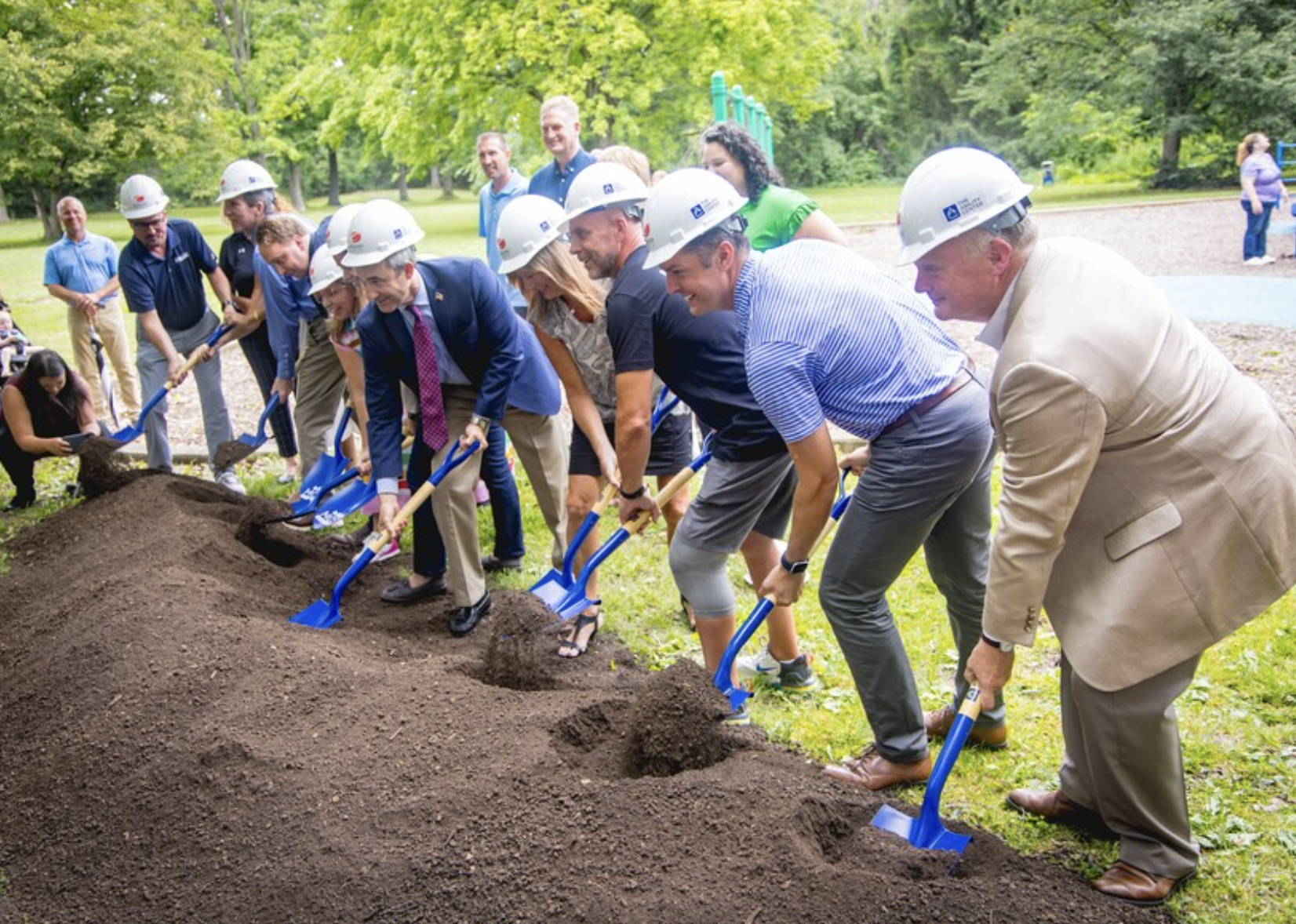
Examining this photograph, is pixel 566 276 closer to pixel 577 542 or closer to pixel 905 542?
pixel 577 542

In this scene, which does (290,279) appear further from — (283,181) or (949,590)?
(283,181)

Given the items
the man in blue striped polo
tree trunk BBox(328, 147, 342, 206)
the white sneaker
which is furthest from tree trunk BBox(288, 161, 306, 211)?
the man in blue striped polo

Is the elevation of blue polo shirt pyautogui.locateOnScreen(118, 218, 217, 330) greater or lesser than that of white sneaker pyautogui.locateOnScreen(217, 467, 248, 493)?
greater

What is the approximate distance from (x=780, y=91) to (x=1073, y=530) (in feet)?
78.5

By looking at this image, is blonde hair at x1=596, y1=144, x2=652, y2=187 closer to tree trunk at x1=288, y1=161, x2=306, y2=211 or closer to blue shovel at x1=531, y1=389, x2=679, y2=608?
blue shovel at x1=531, y1=389, x2=679, y2=608

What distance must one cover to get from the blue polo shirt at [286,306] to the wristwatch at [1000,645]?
4.33 meters

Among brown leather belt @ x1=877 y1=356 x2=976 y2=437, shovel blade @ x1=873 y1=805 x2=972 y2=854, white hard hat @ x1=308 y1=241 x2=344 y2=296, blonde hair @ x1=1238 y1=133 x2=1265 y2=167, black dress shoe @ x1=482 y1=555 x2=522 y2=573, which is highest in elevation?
white hard hat @ x1=308 y1=241 x2=344 y2=296

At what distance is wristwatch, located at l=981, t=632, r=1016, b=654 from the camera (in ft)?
8.88

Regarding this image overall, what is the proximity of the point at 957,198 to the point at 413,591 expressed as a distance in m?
3.69

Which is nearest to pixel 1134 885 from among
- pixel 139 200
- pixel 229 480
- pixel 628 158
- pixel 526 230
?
pixel 526 230

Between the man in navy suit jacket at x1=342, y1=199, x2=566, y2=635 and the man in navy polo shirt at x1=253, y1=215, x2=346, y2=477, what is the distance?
1273 millimetres

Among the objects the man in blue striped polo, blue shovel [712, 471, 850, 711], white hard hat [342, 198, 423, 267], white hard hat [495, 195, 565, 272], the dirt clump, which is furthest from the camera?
white hard hat [342, 198, 423, 267]

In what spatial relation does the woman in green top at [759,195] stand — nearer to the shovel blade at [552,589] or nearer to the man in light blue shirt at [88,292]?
the shovel blade at [552,589]

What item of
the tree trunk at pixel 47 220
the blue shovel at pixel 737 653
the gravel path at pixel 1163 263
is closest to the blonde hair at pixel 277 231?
the gravel path at pixel 1163 263
